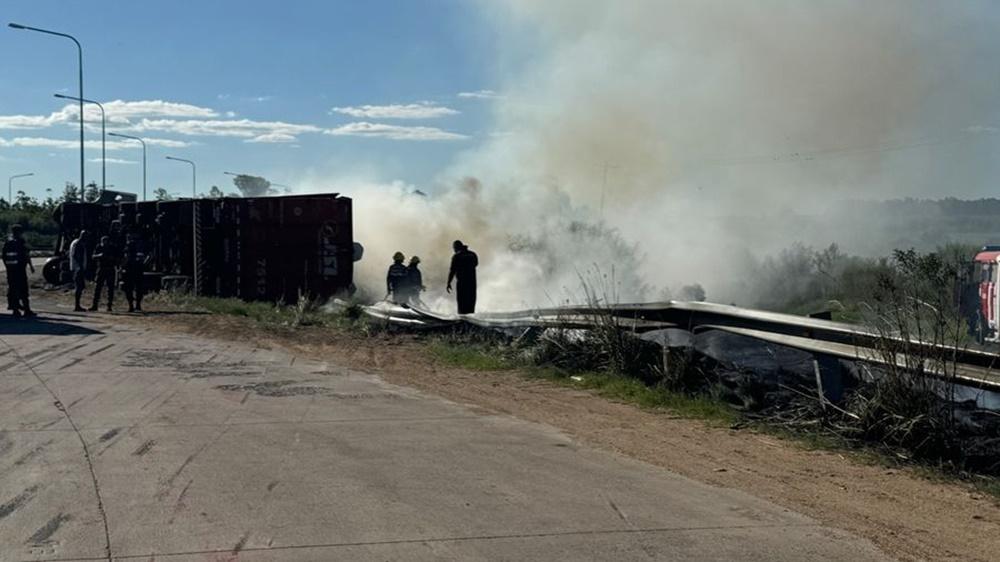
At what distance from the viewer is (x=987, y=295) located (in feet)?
60.5

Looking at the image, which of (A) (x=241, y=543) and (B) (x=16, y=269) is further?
(B) (x=16, y=269)

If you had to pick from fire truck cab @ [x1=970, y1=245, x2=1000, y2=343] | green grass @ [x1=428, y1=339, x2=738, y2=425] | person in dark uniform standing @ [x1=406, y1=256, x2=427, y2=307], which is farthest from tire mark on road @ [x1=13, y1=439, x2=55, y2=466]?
fire truck cab @ [x1=970, y1=245, x2=1000, y2=343]

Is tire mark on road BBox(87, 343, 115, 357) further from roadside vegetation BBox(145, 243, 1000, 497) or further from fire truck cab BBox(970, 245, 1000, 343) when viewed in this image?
fire truck cab BBox(970, 245, 1000, 343)

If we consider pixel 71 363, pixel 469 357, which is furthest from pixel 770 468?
pixel 71 363

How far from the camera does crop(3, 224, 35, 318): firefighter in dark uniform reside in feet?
65.1

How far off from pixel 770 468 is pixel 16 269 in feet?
56.2

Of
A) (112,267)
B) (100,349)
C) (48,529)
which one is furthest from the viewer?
(112,267)

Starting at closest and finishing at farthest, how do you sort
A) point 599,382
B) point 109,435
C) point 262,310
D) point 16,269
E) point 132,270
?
point 109,435
point 599,382
point 16,269
point 262,310
point 132,270

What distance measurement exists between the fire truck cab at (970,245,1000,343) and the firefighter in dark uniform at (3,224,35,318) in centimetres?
1770

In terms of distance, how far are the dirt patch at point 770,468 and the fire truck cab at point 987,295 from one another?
9703 millimetres

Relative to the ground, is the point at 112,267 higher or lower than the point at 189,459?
higher

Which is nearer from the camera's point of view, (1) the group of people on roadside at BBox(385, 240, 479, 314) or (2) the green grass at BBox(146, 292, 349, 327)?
(1) the group of people on roadside at BBox(385, 240, 479, 314)

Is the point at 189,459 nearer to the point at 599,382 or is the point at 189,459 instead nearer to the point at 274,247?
the point at 599,382

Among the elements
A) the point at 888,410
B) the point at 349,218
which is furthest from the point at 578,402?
the point at 349,218
